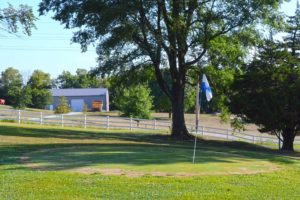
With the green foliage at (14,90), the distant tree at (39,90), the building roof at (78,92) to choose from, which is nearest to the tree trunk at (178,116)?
the green foliage at (14,90)

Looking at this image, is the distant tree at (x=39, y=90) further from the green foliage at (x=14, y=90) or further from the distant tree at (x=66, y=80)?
the distant tree at (x=66, y=80)

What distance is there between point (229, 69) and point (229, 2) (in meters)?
4.97

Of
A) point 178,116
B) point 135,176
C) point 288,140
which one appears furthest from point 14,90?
point 135,176

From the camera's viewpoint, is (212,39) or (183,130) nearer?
(212,39)

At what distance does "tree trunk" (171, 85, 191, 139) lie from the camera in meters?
33.0

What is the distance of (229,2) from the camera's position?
30.1m

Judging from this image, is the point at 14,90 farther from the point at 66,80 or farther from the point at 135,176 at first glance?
the point at 66,80

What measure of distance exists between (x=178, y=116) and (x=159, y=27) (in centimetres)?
612

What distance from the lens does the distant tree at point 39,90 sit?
298ft

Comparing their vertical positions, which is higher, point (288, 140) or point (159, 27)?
point (159, 27)

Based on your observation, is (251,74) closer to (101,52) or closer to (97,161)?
(101,52)

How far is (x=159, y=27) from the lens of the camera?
31719 mm

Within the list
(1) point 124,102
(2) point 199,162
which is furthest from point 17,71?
(2) point 199,162

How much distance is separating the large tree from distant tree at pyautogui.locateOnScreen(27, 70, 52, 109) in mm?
57955
